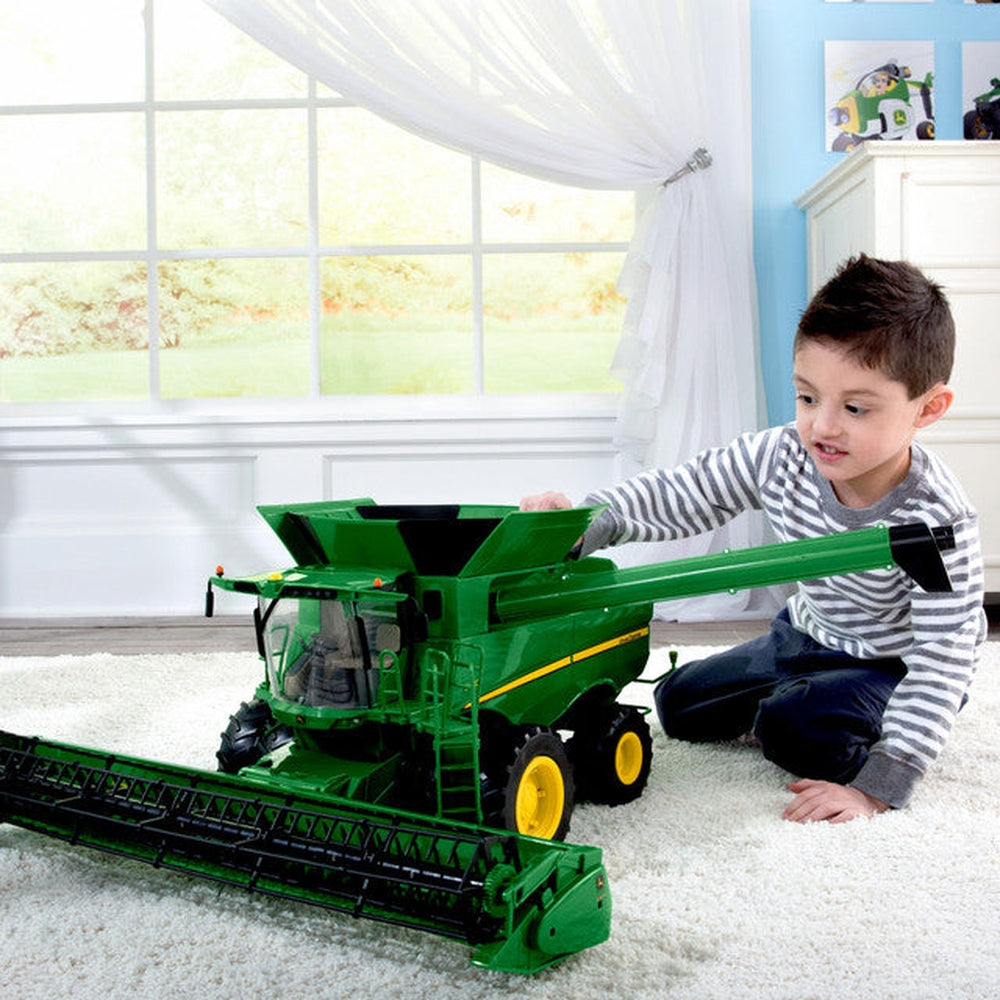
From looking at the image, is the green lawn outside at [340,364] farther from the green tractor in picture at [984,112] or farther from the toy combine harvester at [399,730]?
the toy combine harvester at [399,730]

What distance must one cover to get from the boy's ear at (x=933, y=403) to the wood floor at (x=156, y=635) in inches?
44.9

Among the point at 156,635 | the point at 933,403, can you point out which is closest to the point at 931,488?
the point at 933,403

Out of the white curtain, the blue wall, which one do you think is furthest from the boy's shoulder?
the blue wall

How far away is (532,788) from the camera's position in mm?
1147

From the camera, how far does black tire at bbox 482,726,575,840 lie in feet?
3.55

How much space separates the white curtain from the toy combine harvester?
1665 millimetres

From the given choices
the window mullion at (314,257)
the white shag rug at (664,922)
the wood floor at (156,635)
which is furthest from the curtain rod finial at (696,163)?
the white shag rug at (664,922)

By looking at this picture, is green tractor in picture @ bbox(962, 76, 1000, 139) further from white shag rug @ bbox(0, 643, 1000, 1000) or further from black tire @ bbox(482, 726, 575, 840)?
black tire @ bbox(482, 726, 575, 840)

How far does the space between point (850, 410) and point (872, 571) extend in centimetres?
23

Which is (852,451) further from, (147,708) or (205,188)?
(205,188)

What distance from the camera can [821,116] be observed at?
9.85ft

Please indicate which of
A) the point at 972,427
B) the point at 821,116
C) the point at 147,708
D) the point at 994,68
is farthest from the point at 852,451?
the point at 994,68

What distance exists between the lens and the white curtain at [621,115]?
2.82 m

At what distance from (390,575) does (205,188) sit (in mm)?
2425
